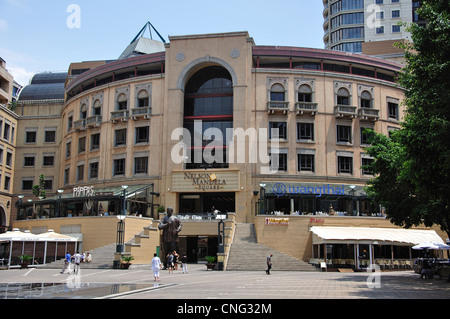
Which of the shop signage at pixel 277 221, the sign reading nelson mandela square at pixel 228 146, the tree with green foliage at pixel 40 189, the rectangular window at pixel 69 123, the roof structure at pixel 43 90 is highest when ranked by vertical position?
the roof structure at pixel 43 90

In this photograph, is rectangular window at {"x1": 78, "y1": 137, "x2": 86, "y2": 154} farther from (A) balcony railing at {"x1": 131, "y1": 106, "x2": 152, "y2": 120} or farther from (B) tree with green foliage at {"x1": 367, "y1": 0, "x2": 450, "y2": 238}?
(B) tree with green foliage at {"x1": 367, "y1": 0, "x2": 450, "y2": 238}

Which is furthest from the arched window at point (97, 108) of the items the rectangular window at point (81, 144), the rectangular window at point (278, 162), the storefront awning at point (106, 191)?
the rectangular window at point (278, 162)

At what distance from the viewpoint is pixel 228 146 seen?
49719 millimetres

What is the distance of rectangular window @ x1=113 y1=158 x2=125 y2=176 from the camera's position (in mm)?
53219

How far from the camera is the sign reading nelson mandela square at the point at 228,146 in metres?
48.5

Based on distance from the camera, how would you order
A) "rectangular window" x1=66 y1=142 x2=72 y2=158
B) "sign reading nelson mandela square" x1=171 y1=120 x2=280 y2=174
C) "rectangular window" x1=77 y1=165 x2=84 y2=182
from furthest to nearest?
"rectangular window" x1=66 y1=142 x2=72 y2=158
"rectangular window" x1=77 y1=165 x2=84 y2=182
"sign reading nelson mandela square" x1=171 y1=120 x2=280 y2=174

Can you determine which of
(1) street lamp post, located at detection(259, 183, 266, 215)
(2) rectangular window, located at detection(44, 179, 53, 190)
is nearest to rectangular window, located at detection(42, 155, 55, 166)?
(2) rectangular window, located at detection(44, 179, 53, 190)

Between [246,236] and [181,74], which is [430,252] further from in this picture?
[181,74]

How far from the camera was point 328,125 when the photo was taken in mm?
50781

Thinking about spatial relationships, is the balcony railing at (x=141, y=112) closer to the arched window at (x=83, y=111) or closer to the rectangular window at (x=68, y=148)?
the arched window at (x=83, y=111)

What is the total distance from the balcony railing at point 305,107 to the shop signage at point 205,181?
379 inches

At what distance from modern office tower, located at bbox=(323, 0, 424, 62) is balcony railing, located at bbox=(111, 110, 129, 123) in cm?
5955
